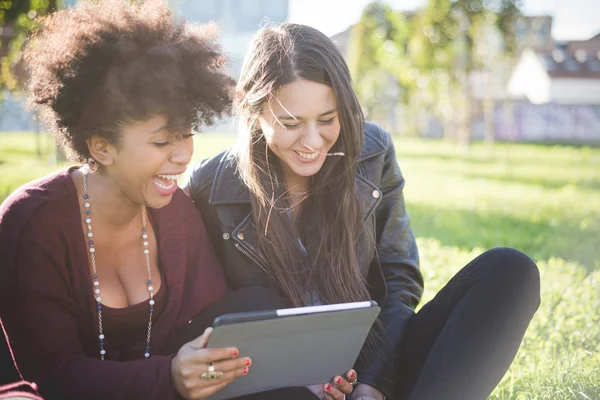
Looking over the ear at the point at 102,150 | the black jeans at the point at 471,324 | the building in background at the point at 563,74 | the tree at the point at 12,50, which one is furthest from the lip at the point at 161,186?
the building in background at the point at 563,74

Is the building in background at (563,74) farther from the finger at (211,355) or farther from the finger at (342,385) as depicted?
the finger at (211,355)

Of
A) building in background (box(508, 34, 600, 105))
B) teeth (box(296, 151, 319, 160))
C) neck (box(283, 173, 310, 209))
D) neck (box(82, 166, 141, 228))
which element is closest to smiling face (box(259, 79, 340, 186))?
teeth (box(296, 151, 319, 160))

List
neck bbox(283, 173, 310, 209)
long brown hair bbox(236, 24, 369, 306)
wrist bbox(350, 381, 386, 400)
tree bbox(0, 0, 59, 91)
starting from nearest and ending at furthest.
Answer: wrist bbox(350, 381, 386, 400) → long brown hair bbox(236, 24, 369, 306) → neck bbox(283, 173, 310, 209) → tree bbox(0, 0, 59, 91)

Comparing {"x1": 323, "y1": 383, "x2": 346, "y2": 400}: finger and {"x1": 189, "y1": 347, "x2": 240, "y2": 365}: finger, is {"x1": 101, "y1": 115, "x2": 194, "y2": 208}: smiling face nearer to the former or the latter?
{"x1": 189, "y1": 347, "x2": 240, "y2": 365}: finger

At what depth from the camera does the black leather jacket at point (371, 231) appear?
269 cm

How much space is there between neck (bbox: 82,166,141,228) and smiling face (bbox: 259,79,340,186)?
1.92 ft

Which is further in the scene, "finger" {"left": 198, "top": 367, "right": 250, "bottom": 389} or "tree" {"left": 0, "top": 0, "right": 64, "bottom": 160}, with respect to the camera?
"tree" {"left": 0, "top": 0, "right": 64, "bottom": 160}

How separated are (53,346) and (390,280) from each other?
1.27 m

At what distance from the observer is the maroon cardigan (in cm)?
202

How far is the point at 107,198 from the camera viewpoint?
2295mm

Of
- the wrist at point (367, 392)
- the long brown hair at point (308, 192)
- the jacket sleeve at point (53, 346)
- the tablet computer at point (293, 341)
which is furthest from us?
the long brown hair at point (308, 192)

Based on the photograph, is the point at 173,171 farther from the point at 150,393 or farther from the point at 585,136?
the point at 585,136

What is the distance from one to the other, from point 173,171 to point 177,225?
303 mm

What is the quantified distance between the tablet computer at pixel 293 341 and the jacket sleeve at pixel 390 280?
0.86 ft
